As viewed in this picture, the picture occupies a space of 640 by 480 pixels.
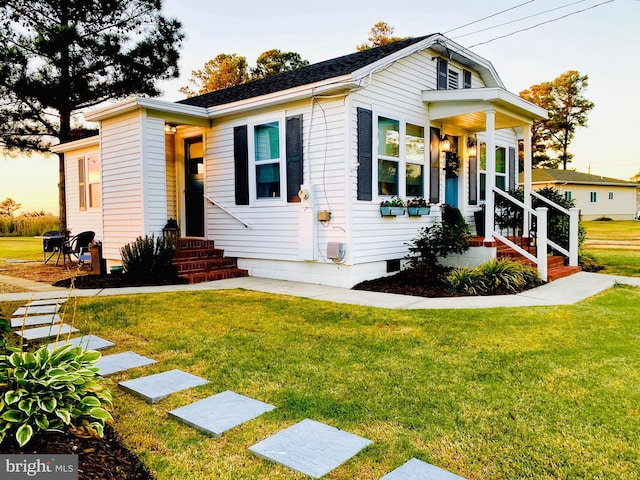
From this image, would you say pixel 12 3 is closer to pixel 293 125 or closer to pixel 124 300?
pixel 293 125

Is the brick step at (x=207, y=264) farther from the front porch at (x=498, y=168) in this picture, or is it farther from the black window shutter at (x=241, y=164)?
the front porch at (x=498, y=168)

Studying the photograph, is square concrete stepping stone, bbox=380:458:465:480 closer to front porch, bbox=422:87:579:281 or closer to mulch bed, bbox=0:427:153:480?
mulch bed, bbox=0:427:153:480

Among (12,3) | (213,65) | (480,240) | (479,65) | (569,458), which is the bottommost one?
(569,458)

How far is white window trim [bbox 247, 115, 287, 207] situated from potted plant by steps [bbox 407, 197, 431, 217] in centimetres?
231

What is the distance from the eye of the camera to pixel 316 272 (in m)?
7.64

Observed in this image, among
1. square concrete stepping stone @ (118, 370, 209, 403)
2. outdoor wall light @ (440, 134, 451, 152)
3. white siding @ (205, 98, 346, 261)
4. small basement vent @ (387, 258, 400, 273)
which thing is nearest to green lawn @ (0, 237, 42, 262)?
white siding @ (205, 98, 346, 261)

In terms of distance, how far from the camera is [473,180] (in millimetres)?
9977

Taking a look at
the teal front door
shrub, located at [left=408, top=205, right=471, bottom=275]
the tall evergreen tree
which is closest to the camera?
shrub, located at [left=408, top=205, right=471, bottom=275]

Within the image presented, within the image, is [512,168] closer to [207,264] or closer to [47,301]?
[207,264]

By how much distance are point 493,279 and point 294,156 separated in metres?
3.83

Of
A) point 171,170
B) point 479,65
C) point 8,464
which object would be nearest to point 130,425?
point 8,464

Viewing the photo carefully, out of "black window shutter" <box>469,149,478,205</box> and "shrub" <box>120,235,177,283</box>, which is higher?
"black window shutter" <box>469,149,478,205</box>

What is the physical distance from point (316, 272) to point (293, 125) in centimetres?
257

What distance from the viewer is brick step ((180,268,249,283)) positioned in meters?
7.70
